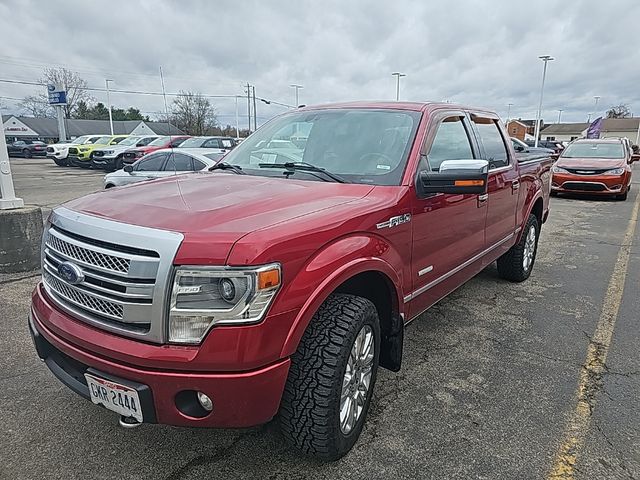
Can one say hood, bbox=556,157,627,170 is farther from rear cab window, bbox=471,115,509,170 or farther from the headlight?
the headlight

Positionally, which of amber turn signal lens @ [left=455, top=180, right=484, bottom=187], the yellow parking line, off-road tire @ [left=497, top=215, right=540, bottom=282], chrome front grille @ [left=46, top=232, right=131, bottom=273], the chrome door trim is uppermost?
amber turn signal lens @ [left=455, top=180, right=484, bottom=187]

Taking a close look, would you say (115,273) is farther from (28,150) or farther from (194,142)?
(28,150)

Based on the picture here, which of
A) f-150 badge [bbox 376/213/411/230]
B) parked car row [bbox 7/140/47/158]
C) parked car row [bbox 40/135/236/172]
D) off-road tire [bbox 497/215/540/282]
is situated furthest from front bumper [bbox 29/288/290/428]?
parked car row [bbox 7/140/47/158]

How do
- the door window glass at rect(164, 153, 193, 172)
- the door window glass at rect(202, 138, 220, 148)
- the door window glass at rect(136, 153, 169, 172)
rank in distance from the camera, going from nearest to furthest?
1. the door window glass at rect(164, 153, 193, 172)
2. the door window glass at rect(136, 153, 169, 172)
3. the door window glass at rect(202, 138, 220, 148)

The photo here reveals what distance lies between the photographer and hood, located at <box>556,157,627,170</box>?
12.6 meters

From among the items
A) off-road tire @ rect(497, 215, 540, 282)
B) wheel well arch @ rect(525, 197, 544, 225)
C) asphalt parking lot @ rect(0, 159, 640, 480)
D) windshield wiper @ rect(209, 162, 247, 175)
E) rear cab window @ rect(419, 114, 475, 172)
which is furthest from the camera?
wheel well arch @ rect(525, 197, 544, 225)

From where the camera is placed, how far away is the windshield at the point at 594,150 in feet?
44.3

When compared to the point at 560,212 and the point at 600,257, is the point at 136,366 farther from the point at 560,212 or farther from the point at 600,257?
the point at 560,212

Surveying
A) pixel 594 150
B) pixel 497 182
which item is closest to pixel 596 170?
pixel 594 150

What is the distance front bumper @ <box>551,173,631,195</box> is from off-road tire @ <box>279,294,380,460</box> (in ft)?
41.8

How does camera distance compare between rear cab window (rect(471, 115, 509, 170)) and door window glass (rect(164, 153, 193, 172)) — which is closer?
rear cab window (rect(471, 115, 509, 170))

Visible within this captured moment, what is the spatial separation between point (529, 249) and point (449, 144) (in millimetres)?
2594

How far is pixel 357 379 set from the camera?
2473 mm

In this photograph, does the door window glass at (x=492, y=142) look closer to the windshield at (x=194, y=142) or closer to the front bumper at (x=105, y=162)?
the windshield at (x=194, y=142)
